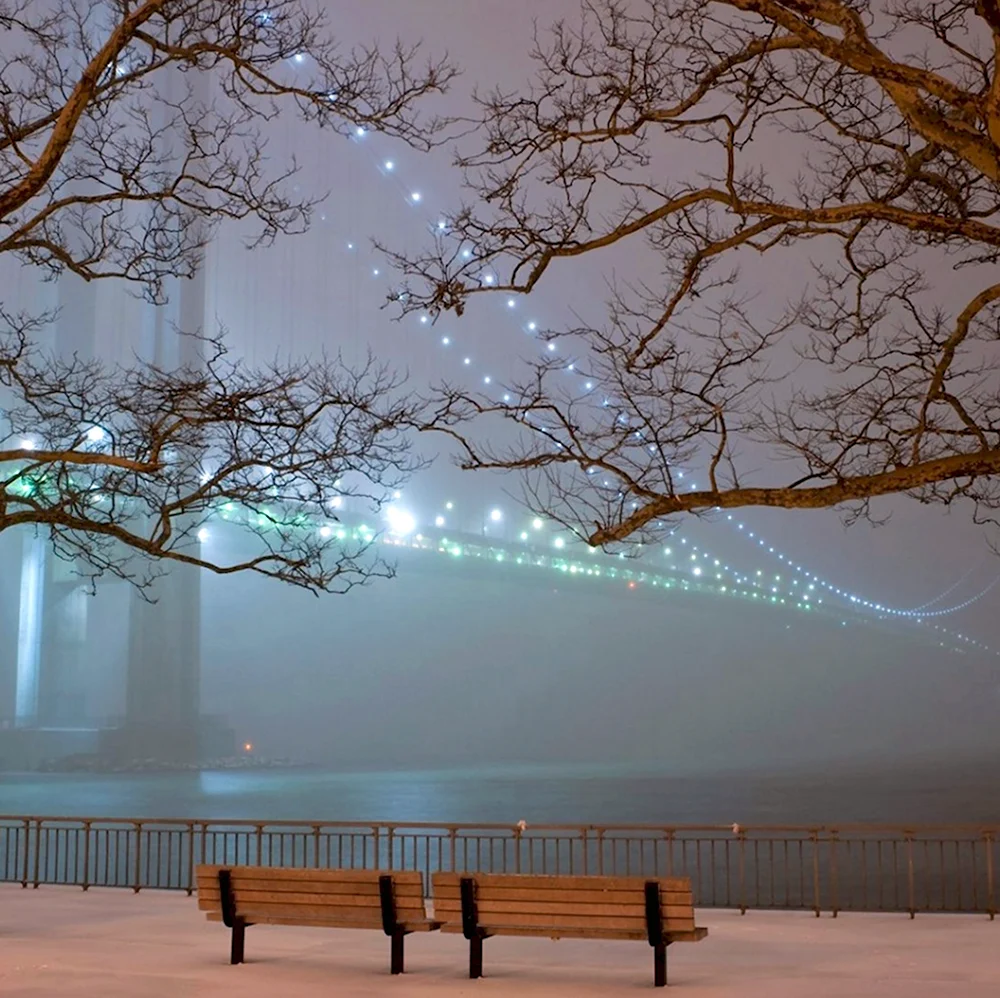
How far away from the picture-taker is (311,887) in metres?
6.63

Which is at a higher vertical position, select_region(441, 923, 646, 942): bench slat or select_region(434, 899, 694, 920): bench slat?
select_region(434, 899, 694, 920): bench slat

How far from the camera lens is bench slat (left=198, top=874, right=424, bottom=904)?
651cm

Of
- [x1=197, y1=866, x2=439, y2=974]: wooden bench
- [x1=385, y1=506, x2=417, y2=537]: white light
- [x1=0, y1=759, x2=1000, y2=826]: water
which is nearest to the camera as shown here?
[x1=197, y1=866, x2=439, y2=974]: wooden bench

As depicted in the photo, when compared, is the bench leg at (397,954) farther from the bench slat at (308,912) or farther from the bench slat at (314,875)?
the bench slat at (314,875)

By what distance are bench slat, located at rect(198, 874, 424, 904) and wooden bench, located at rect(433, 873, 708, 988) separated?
17 centimetres

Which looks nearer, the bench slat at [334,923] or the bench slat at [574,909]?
the bench slat at [574,909]

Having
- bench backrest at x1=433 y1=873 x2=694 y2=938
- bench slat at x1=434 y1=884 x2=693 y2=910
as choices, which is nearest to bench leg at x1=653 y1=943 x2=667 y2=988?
bench backrest at x1=433 y1=873 x2=694 y2=938

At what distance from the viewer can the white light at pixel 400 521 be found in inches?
1748

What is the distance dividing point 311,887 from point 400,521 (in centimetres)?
3924

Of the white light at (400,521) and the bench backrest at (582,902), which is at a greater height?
the white light at (400,521)

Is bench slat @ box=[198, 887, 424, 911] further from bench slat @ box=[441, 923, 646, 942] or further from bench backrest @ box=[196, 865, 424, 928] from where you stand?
bench slat @ box=[441, 923, 646, 942]

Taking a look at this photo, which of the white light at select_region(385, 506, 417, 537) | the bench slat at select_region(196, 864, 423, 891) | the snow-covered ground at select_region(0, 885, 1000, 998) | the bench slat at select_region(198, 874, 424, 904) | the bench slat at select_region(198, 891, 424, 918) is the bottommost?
the snow-covered ground at select_region(0, 885, 1000, 998)

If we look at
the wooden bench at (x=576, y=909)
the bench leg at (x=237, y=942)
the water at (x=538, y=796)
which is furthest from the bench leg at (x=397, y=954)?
Answer: the water at (x=538, y=796)

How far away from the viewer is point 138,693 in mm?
44844
